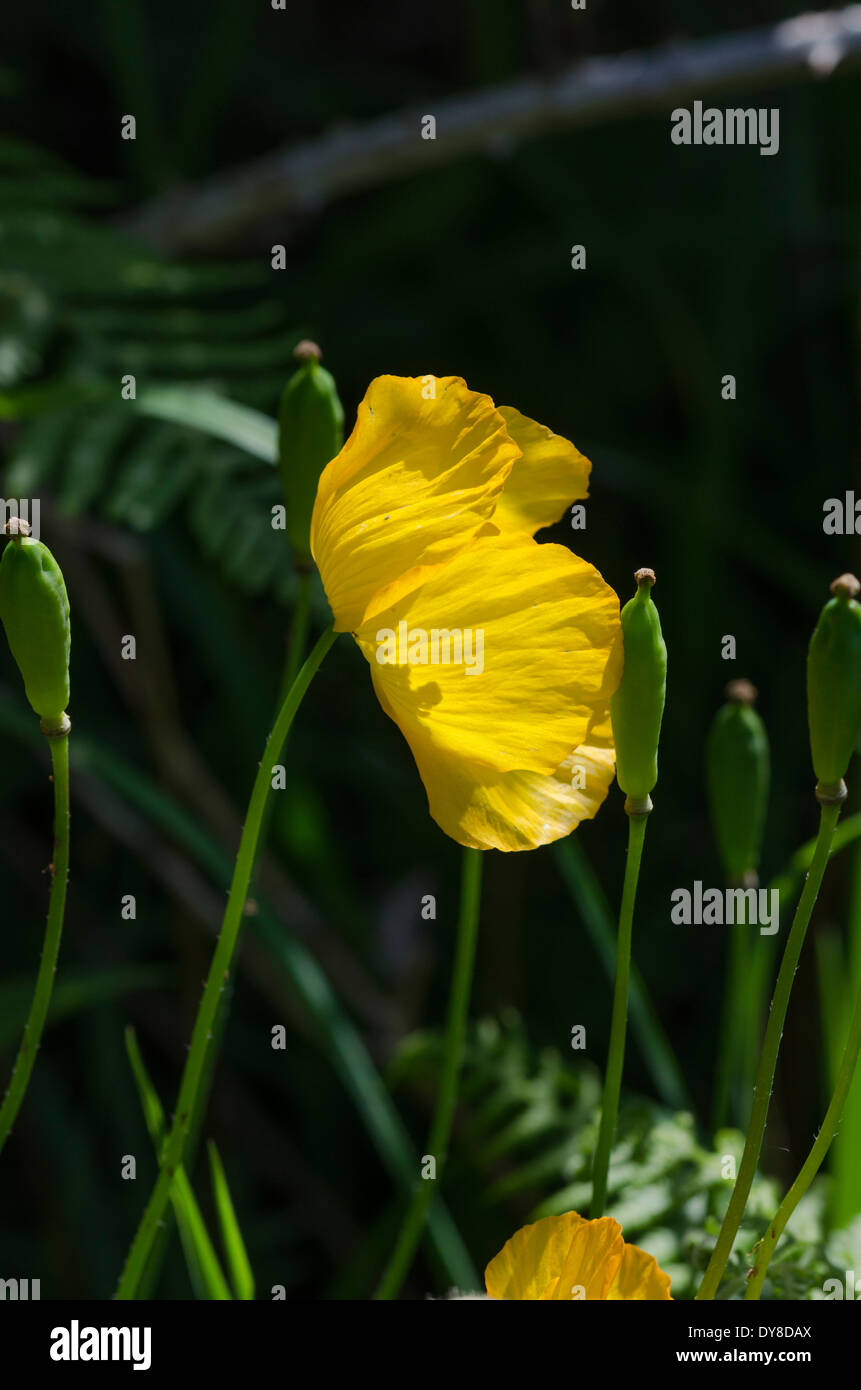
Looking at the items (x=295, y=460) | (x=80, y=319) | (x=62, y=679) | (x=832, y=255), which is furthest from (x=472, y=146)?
(x=62, y=679)

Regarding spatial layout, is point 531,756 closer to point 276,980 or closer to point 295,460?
point 295,460

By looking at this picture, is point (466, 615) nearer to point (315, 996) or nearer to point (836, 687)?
point (836, 687)

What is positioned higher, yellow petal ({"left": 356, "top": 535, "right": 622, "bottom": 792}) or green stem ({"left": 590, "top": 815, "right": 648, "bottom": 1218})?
yellow petal ({"left": 356, "top": 535, "right": 622, "bottom": 792})

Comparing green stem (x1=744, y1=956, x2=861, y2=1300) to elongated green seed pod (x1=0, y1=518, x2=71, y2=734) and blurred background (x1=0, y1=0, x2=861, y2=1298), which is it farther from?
blurred background (x1=0, y1=0, x2=861, y2=1298)

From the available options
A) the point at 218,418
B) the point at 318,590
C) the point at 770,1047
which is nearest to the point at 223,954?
the point at 770,1047

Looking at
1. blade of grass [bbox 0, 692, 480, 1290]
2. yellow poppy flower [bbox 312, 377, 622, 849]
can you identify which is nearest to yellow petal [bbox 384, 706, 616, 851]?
yellow poppy flower [bbox 312, 377, 622, 849]

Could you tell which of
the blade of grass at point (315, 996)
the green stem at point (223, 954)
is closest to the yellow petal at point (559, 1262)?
the green stem at point (223, 954)
